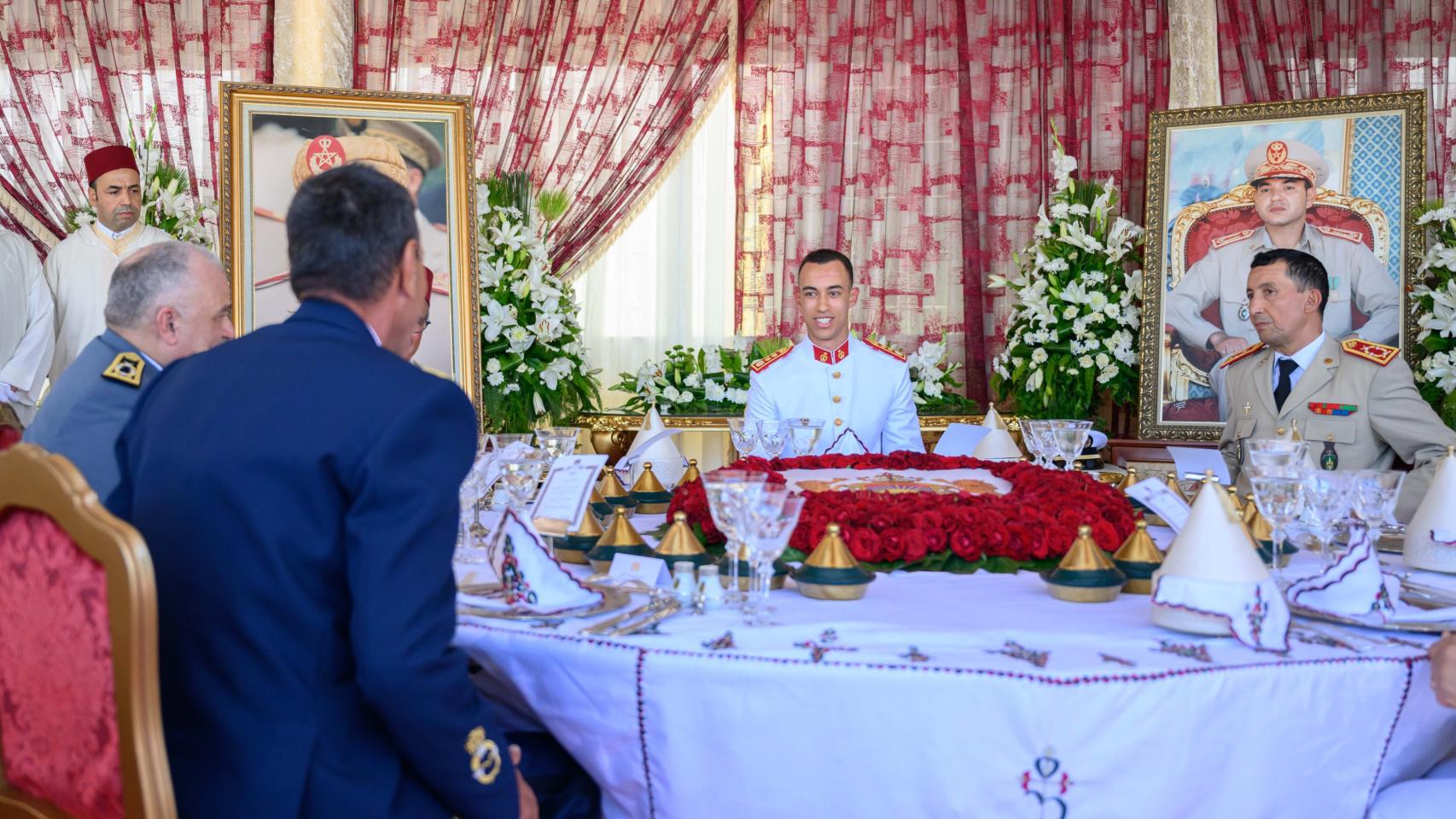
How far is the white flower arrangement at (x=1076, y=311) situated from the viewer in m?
5.56

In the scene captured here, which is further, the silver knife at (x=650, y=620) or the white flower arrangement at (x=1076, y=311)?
the white flower arrangement at (x=1076, y=311)

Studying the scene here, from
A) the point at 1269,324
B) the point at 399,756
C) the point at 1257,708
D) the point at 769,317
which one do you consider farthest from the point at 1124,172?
the point at 399,756

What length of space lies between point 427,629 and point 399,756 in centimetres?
23

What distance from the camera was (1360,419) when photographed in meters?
3.67

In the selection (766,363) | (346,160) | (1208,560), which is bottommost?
(1208,560)

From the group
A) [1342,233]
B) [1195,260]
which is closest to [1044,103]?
[1195,260]

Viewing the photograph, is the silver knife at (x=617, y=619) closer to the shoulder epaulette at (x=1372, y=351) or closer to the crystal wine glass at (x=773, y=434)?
the crystal wine glass at (x=773, y=434)

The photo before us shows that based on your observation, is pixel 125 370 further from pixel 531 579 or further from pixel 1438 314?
pixel 1438 314

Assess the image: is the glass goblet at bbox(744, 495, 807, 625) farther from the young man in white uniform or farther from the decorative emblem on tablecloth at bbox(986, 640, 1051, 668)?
the young man in white uniform

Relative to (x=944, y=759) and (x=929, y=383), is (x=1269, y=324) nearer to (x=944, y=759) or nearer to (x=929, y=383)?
(x=929, y=383)

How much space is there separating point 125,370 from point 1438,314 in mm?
4699

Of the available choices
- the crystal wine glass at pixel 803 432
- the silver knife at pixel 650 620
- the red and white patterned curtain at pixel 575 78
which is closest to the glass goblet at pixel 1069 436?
the crystal wine glass at pixel 803 432

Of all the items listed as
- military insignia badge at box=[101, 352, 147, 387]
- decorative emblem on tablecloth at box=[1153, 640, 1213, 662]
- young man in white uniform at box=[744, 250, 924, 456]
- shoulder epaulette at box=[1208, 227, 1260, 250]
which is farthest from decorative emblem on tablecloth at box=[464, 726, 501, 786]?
shoulder epaulette at box=[1208, 227, 1260, 250]

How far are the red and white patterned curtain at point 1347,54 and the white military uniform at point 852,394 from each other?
9.13ft
